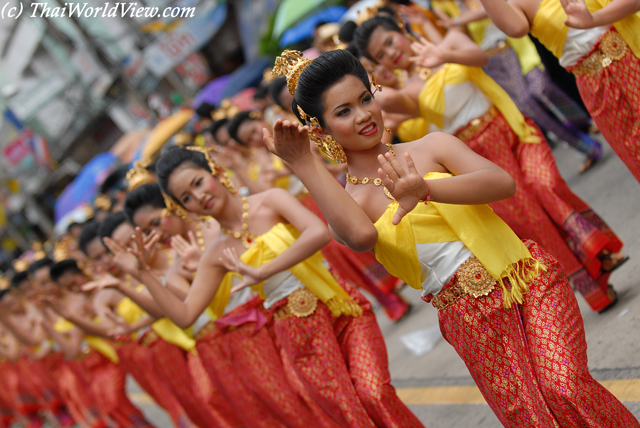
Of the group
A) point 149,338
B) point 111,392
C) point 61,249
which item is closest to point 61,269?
point 149,338

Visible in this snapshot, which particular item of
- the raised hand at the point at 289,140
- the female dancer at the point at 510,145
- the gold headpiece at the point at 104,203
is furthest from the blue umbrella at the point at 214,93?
the raised hand at the point at 289,140

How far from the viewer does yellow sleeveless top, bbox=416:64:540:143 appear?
11.6 feet

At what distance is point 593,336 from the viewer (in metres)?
3.28

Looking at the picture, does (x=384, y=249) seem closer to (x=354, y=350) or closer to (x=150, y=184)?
(x=354, y=350)

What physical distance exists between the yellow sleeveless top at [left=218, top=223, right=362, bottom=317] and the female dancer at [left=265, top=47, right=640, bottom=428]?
2.76ft

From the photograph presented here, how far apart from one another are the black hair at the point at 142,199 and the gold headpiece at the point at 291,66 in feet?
6.43

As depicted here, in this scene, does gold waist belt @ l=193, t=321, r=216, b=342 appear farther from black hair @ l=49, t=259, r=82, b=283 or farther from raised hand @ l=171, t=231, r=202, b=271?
black hair @ l=49, t=259, r=82, b=283

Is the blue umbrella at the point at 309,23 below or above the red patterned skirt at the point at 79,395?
above

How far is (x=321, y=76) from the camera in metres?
2.12

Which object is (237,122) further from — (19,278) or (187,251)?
(19,278)

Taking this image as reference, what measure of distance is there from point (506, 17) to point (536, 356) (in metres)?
1.66

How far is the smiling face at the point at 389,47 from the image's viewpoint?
3.71 metres

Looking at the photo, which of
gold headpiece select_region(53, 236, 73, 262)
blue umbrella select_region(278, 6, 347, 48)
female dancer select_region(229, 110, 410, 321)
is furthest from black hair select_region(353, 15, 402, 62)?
blue umbrella select_region(278, 6, 347, 48)

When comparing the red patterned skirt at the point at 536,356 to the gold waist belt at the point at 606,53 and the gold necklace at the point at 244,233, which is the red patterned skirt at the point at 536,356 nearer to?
the gold waist belt at the point at 606,53
